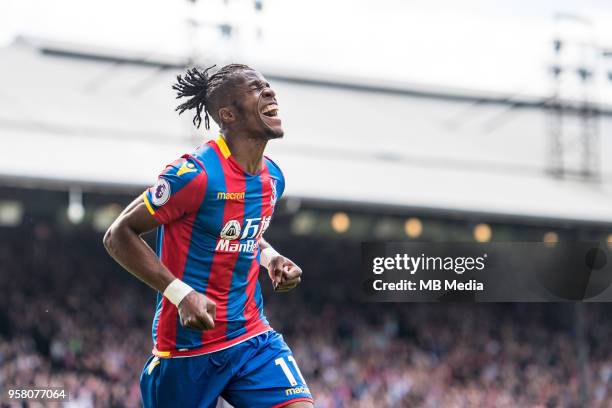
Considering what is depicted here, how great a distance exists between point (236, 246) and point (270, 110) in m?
0.62

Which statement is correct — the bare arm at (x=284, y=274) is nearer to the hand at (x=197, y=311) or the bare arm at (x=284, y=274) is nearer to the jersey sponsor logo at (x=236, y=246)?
the jersey sponsor logo at (x=236, y=246)

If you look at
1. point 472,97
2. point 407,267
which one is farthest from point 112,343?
point 472,97

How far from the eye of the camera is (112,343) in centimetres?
1911

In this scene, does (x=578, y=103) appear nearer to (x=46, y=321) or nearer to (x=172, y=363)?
(x=46, y=321)

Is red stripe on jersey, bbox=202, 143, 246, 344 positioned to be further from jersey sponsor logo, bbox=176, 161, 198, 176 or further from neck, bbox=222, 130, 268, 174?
jersey sponsor logo, bbox=176, 161, 198, 176

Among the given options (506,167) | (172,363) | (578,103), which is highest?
(578,103)

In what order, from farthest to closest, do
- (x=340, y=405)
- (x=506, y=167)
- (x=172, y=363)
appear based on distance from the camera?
(x=506, y=167) → (x=340, y=405) → (x=172, y=363)

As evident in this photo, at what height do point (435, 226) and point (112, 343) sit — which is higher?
point (435, 226)

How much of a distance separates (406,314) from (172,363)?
64.5ft

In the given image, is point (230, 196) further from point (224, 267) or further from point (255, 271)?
point (255, 271)

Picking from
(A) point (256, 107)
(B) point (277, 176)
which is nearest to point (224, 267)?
(B) point (277, 176)

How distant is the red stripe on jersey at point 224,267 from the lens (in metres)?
4.87

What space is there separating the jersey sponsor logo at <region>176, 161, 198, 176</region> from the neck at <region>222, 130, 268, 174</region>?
0.97 ft

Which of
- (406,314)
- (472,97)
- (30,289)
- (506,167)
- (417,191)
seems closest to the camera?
(30,289)
